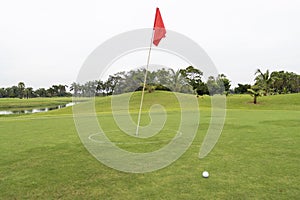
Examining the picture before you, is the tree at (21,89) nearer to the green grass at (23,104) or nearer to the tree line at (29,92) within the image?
the tree line at (29,92)

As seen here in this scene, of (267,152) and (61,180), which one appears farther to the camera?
(267,152)

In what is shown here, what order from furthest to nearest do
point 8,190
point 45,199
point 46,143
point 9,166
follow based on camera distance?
1. point 46,143
2. point 9,166
3. point 8,190
4. point 45,199

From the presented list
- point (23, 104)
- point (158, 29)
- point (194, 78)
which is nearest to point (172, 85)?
point (158, 29)

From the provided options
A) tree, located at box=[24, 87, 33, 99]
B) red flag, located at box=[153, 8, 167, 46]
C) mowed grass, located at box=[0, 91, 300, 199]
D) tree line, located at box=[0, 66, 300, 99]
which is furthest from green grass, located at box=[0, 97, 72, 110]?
mowed grass, located at box=[0, 91, 300, 199]

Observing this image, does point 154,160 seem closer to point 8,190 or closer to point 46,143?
point 8,190

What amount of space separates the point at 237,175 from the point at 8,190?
4007 mm

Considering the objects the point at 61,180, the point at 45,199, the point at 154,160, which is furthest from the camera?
the point at 154,160

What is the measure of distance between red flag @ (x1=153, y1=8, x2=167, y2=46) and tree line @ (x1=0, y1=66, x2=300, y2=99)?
496 centimetres

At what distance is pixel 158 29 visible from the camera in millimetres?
8664

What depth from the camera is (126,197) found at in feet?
12.0

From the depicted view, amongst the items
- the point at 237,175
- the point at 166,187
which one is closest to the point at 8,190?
the point at 166,187

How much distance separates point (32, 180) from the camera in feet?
14.7

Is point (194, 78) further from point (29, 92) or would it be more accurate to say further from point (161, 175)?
point (29, 92)

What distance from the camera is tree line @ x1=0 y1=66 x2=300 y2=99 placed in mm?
20562
